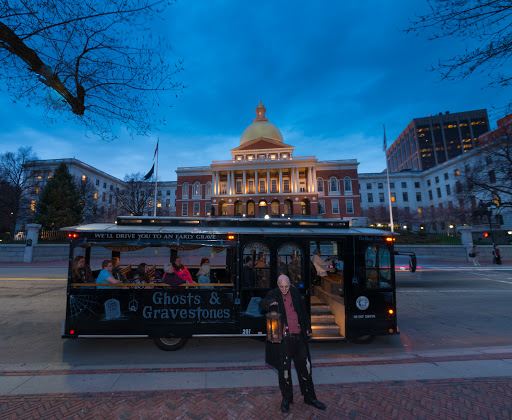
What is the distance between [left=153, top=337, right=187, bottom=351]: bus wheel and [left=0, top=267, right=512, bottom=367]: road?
0.14m

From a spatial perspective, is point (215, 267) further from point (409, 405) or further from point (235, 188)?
point (235, 188)

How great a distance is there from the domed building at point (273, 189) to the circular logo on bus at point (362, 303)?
44.3 m

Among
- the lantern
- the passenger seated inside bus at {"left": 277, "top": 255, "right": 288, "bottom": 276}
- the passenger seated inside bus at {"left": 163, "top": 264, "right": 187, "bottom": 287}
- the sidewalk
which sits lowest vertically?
the sidewalk

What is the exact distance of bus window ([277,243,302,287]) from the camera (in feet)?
19.5

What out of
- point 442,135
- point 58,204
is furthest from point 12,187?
point 442,135

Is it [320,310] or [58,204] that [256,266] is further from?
[58,204]

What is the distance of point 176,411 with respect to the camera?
11.6 feet

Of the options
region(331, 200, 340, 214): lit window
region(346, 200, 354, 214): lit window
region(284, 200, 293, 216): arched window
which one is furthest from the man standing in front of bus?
region(346, 200, 354, 214): lit window

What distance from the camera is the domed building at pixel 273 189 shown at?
171ft

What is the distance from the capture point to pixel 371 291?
19.9 feet

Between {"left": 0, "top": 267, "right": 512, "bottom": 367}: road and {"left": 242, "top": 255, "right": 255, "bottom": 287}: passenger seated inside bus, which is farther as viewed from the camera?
{"left": 242, "top": 255, "right": 255, "bottom": 287}: passenger seated inside bus

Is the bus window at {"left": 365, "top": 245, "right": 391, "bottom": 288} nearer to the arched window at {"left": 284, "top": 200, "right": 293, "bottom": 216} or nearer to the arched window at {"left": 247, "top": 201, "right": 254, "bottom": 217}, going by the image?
the arched window at {"left": 284, "top": 200, "right": 293, "bottom": 216}

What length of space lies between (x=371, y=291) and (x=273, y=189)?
48.2 meters

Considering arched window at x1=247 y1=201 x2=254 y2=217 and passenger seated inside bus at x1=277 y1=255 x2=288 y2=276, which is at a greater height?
arched window at x1=247 y1=201 x2=254 y2=217
